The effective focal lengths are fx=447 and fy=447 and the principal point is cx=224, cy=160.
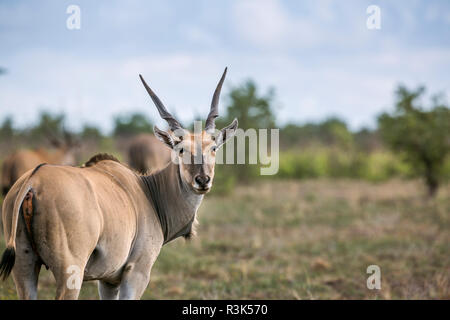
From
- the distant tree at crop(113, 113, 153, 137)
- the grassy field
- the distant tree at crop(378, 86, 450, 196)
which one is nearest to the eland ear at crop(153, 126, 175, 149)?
the grassy field

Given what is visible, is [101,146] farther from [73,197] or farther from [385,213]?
[73,197]

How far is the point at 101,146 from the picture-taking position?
1048 inches

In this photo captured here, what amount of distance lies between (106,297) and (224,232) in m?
6.75

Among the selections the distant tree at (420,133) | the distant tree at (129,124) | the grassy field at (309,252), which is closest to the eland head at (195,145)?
the grassy field at (309,252)

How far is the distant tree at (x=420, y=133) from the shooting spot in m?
13.9

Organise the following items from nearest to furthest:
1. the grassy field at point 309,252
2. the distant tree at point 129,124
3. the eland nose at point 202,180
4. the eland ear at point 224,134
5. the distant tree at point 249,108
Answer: the eland nose at point 202,180, the eland ear at point 224,134, the grassy field at point 309,252, the distant tree at point 249,108, the distant tree at point 129,124

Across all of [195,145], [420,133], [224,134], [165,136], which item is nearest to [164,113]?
[165,136]

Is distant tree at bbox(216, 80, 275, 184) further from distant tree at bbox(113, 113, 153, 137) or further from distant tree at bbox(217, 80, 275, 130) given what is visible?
distant tree at bbox(113, 113, 153, 137)

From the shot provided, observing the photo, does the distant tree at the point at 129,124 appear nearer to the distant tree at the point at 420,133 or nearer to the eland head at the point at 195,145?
the distant tree at the point at 420,133

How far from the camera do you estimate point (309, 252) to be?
30.7 ft

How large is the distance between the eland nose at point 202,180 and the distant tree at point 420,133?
38.0 feet

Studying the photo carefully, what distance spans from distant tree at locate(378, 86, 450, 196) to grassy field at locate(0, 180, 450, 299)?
1003mm
